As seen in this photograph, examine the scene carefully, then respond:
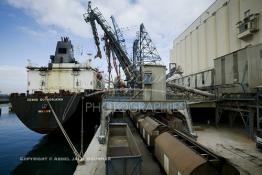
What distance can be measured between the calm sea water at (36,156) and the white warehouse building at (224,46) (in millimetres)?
18325

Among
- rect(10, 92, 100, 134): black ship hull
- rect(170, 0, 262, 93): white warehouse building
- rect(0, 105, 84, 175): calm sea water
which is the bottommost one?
rect(0, 105, 84, 175): calm sea water

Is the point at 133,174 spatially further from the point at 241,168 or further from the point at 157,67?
the point at 157,67

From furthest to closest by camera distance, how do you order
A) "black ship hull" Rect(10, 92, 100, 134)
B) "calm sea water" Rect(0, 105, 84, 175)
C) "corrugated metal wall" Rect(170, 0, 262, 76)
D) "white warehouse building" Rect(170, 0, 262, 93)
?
"corrugated metal wall" Rect(170, 0, 262, 76), "white warehouse building" Rect(170, 0, 262, 93), "black ship hull" Rect(10, 92, 100, 134), "calm sea water" Rect(0, 105, 84, 175)

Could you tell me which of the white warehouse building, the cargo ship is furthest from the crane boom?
the white warehouse building

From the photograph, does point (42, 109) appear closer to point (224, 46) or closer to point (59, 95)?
point (59, 95)

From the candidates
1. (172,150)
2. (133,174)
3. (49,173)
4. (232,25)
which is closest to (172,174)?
(172,150)

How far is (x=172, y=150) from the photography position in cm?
902

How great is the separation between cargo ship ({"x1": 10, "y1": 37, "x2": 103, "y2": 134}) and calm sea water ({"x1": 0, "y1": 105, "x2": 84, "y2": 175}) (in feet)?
6.18

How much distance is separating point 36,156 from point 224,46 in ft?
99.7

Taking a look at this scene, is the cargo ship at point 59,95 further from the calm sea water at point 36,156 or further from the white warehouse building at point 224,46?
the white warehouse building at point 224,46

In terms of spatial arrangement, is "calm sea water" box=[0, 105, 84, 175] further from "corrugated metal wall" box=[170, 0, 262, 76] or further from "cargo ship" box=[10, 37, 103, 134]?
"corrugated metal wall" box=[170, 0, 262, 76]

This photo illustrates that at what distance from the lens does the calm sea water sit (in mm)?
14023

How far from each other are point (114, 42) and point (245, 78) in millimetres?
17511

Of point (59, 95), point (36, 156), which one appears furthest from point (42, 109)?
point (36, 156)
